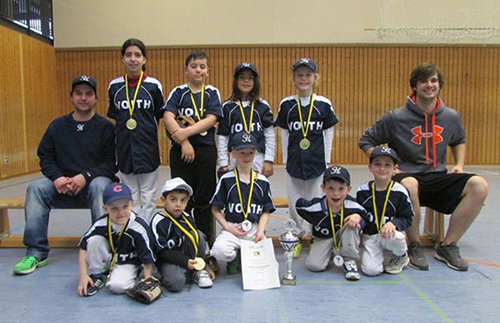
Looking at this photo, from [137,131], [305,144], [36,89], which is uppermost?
[36,89]

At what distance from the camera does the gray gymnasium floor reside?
2.29 meters

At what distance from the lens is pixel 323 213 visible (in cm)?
307

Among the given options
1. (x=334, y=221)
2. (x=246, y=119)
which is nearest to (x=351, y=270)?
(x=334, y=221)

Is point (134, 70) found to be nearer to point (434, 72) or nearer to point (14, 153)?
point (434, 72)

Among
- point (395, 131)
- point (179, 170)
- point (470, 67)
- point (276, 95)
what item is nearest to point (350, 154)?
point (276, 95)

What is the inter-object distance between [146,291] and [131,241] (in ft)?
1.28

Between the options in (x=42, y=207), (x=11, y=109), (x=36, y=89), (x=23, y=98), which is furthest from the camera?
(x=36, y=89)

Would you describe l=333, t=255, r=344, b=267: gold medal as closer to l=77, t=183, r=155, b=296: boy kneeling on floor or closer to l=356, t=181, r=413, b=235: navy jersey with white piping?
l=356, t=181, r=413, b=235: navy jersey with white piping

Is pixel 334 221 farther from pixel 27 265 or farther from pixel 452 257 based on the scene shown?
pixel 27 265

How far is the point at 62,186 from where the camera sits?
3.24 metres

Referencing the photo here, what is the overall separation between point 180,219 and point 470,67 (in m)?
10.1

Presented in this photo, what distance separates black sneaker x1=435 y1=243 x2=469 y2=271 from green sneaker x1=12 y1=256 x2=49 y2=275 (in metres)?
3.30

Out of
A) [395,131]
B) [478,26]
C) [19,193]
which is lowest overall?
[19,193]

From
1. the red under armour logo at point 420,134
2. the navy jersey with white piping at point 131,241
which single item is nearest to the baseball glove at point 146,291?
the navy jersey with white piping at point 131,241
